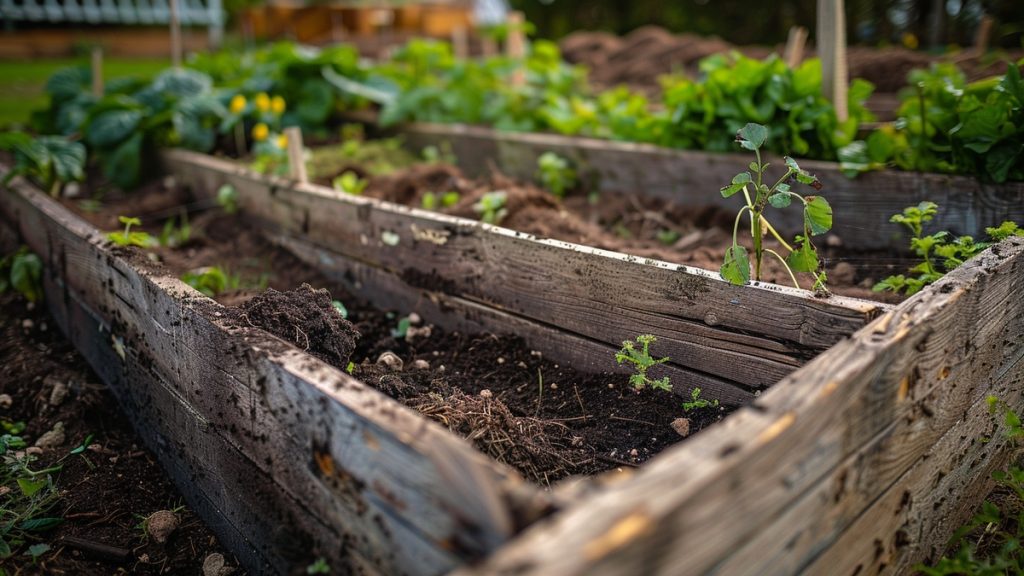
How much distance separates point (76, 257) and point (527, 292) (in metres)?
1.87

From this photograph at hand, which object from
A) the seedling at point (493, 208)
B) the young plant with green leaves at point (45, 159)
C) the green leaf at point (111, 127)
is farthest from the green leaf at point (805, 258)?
the green leaf at point (111, 127)

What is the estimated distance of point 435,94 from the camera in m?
5.23

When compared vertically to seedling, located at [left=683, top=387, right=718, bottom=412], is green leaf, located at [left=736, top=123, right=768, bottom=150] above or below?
above

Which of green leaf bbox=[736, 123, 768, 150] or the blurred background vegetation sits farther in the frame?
the blurred background vegetation

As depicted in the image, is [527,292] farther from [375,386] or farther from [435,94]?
[435,94]

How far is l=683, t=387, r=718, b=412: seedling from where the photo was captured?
217 centimetres

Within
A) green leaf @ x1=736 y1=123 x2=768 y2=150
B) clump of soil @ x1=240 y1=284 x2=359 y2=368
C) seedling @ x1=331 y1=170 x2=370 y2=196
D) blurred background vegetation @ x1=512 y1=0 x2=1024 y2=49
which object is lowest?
clump of soil @ x1=240 y1=284 x2=359 y2=368

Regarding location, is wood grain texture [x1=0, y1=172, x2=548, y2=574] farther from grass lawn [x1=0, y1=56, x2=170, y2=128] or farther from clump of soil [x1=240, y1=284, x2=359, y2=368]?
grass lawn [x1=0, y1=56, x2=170, y2=128]

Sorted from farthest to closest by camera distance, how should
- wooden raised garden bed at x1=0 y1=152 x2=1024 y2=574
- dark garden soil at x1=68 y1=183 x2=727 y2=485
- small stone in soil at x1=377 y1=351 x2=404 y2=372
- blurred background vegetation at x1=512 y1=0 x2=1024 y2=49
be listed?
blurred background vegetation at x1=512 y1=0 x2=1024 y2=49 < small stone in soil at x1=377 y1=351 x2=404 y2=372 < dark garden soil at x1=68 y1=183 x2=727 y2=485 < wooden raised garden bed at x1=0 y1=152 x2=1024 y2=574

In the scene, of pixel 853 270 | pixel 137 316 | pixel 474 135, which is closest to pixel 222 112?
pixel 474 135

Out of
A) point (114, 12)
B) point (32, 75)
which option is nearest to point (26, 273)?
point (32, 75)

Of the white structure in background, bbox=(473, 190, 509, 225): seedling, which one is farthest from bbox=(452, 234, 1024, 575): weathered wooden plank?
the white structure in background

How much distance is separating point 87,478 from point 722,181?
2.91 m

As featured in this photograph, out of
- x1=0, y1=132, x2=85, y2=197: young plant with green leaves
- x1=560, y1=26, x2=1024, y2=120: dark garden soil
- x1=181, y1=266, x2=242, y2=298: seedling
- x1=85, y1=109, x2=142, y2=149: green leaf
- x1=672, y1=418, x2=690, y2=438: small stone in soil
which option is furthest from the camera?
x1=560, y1=26, x2=1024, y2=120: dark garden soil
